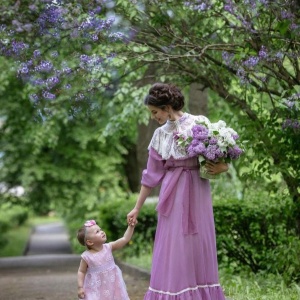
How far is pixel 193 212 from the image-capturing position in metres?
6.23

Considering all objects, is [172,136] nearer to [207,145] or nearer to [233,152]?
[207,145]

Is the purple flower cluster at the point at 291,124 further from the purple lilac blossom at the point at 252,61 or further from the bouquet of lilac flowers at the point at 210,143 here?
the bouquet of lilac flowers at the point at 210,143

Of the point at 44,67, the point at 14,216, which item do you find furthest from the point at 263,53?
the point at 14,216

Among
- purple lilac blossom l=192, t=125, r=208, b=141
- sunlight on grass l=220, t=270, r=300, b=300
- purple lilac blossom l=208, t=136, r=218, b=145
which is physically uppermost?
purple lilac blossom l=192, t=125, r=208, b=141

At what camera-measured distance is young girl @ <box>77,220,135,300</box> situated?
6.39 meters

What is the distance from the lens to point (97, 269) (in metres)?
6.42

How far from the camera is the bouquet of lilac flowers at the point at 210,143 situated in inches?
240

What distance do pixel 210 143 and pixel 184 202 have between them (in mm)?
494

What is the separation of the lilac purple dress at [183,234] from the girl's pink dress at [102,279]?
12.8 inches

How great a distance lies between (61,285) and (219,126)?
6.47 meters

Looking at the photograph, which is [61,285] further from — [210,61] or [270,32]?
[270,32]

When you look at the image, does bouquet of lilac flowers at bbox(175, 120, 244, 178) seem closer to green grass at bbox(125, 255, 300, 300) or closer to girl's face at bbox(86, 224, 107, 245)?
girl's face at bbox(86, 224, 107, 245)

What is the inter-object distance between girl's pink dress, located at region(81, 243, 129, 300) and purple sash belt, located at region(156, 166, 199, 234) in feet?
1.93

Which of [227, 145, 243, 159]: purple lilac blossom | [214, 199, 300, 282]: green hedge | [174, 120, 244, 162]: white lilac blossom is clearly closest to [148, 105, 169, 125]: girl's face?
[174, 120, 244, 162]: white lilac blossom
